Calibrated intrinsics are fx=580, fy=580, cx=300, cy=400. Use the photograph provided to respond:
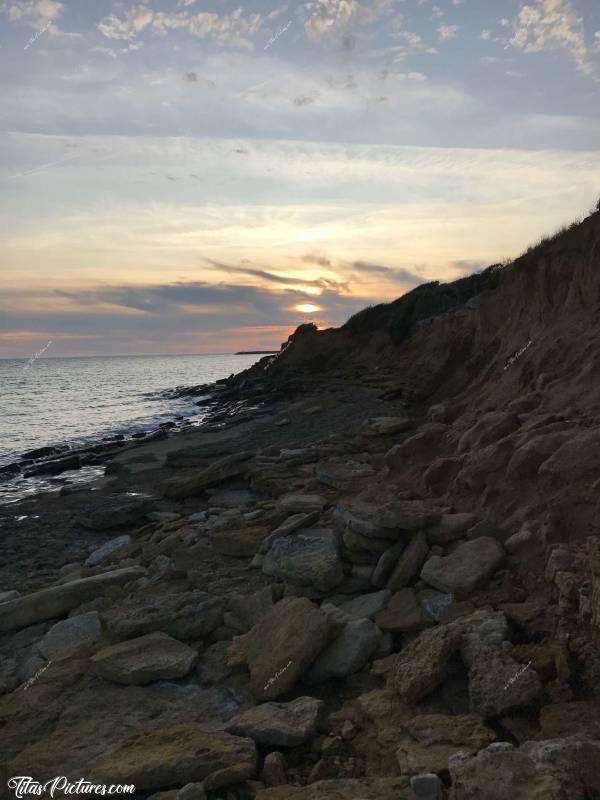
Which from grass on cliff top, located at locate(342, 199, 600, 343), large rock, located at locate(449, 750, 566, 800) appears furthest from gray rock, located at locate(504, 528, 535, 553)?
grass on cliff top, located at locate(342, 199, 600, 343)

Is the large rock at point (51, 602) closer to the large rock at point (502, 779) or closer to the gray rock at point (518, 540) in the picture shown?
the gray rock at point (518, 540)

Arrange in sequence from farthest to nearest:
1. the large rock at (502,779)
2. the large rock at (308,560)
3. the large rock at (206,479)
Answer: the large rock at (206,479)
the large rock at (308,560)
the large rock at (502,779)

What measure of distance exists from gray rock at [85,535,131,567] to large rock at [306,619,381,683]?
5419 mm

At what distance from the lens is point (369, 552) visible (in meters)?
6.36

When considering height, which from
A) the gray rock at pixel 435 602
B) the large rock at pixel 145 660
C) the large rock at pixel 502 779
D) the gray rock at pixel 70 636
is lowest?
the gray rock at pixel 70 636

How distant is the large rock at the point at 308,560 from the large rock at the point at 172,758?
2203 mm

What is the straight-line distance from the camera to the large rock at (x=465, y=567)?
17.3 feet

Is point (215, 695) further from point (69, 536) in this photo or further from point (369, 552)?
point (69, 536)

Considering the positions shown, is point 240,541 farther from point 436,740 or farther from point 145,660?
→ point 436,740

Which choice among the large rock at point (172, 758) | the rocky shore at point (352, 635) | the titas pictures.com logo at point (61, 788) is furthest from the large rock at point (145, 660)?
the titas pictures.com logo at point (61, 788)

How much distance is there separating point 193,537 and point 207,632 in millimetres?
2862

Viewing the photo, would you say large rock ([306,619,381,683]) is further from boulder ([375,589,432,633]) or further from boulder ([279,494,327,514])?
boulder ([279,494,327,514])

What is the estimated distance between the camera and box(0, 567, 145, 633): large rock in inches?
269

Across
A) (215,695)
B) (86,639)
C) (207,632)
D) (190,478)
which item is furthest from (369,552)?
(190,478)
